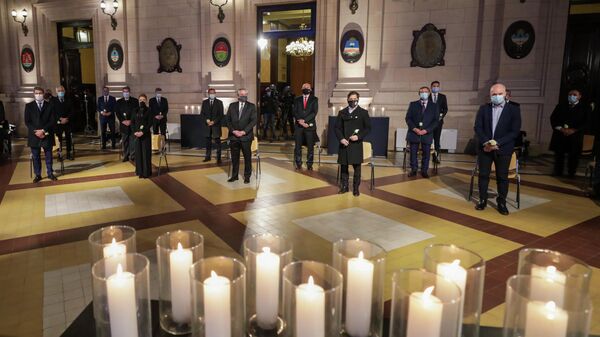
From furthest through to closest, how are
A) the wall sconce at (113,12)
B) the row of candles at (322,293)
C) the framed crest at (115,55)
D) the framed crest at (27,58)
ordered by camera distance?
1. the framed crest at (27,58)
2. the framed crest at (115,55)
3. the wall sconce at (113,12)
4. the row of candles at (322,293)

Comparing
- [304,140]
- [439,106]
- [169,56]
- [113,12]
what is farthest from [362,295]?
[113,12]

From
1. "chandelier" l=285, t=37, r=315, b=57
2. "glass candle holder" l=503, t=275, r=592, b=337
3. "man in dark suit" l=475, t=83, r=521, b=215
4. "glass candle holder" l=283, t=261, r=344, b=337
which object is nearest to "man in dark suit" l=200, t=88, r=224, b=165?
"chandelier" l=285, t=37, r=315, b=57

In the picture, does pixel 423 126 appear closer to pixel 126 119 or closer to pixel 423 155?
pixel 423 155

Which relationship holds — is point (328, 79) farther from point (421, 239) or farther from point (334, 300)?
point (334, 300)

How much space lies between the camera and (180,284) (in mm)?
1521

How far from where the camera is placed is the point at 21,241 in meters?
4.89

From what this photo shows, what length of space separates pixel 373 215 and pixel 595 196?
414 centimetres

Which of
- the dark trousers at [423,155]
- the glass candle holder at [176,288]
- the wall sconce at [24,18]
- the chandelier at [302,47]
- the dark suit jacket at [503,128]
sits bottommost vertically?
the dark trousers at [423,155]

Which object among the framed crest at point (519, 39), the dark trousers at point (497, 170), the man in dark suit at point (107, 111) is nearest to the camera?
the dark trousers at point (497, 170)

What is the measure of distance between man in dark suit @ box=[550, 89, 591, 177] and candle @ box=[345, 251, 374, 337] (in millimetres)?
8894

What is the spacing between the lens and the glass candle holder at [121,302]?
4.16 feet

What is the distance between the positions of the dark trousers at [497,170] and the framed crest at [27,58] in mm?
16990

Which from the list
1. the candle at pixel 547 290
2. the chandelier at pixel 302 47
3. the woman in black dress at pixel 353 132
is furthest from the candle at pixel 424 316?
the chandelier at pixel 302 47

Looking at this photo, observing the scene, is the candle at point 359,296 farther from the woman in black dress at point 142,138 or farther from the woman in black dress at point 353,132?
the woman in black dress at point 142,138
